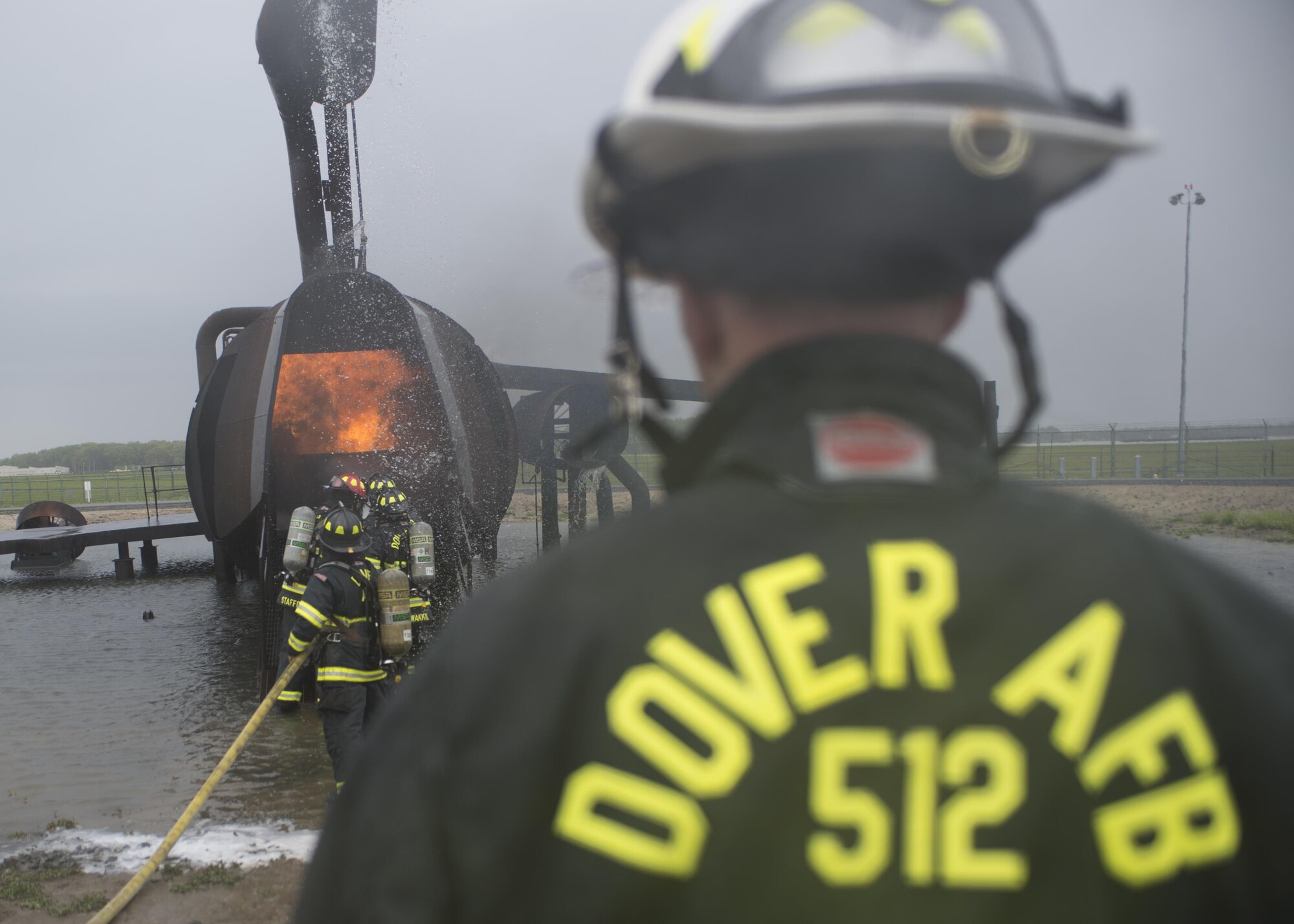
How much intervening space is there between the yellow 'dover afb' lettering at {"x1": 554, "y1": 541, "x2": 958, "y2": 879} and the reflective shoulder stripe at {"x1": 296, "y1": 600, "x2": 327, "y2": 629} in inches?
210

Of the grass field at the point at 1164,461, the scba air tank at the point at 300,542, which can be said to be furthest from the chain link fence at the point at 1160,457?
the scba air tank at the point at 300,542

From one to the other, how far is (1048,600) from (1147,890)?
0.25 metres

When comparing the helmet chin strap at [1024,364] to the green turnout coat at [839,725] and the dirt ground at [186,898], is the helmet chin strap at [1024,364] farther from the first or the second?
the dirt ground at [186,898]

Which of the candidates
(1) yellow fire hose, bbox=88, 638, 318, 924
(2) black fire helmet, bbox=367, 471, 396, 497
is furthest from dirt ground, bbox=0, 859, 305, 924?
(2) black fire helmet, bbox=367, 471, 396, 497

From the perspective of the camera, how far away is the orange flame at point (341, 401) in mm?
10023

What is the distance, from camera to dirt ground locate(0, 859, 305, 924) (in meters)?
4.51

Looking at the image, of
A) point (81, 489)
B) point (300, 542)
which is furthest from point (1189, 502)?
point (81, 489)

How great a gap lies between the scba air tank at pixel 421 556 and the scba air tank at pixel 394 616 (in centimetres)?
101

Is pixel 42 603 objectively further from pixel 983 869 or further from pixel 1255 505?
pixel 1255 505

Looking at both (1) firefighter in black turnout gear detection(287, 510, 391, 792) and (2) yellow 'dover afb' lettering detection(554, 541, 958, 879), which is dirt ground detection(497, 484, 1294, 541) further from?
(2) yellow 'dover afb' lettering detection(554, 541, 958, 879)

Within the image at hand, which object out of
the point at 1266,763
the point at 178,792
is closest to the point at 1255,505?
the point at 178,792

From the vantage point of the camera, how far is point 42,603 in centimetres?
1542

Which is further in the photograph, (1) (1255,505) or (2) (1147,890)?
(1) (1255,505)

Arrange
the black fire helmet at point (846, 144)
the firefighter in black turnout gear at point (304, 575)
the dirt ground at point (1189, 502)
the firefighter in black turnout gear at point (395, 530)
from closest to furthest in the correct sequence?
the black fire helmet at point (846, 144) → the firefighter in black turnout gear at point (304, 575) → the firefighter in black turnout gear at point (395, 530) → the dirt ground at point (1189, 502)
